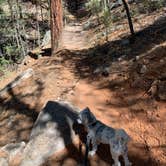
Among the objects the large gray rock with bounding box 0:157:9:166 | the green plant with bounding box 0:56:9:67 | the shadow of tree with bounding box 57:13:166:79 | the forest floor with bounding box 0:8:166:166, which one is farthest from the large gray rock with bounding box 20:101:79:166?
the green plant with bounding box 0:56:9:67

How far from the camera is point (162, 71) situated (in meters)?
6.79

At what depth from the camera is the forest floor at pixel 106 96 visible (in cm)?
491

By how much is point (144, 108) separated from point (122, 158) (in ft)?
5.61

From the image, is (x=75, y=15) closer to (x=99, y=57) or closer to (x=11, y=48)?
(x=11, y=48)

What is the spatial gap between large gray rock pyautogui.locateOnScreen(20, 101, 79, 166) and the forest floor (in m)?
0.16

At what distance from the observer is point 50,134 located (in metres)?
5.17

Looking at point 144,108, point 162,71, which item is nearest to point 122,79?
point 162,71

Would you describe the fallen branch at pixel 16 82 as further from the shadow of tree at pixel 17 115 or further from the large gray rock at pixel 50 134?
the large gray rock at pixel 50 134

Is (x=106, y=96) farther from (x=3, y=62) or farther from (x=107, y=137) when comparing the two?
(x=3, y=62)

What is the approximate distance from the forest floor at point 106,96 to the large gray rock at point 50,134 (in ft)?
0.54

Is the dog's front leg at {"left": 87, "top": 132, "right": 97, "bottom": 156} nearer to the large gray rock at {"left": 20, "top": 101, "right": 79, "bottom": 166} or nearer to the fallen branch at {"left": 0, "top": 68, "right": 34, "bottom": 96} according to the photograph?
the large gray rock at {"left": 20, "top": 101, "right": 79, "bottom": 166}

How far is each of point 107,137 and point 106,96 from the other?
2.65m

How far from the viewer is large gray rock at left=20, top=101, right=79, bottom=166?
4.96 metres

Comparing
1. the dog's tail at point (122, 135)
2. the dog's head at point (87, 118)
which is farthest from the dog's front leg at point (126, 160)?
the dog's head at point (87, 118)
